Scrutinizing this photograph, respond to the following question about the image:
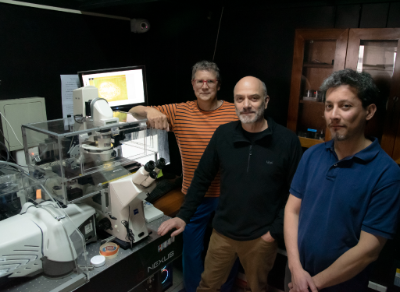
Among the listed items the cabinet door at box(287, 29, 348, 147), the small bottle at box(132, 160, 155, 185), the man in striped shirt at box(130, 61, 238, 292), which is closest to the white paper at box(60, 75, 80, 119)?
the man in striped shirt at box(130, 61, 238, 292)

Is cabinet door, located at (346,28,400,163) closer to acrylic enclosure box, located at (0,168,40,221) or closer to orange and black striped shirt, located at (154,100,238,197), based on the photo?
orange and black striped shirt, located at (154,100,238,197)

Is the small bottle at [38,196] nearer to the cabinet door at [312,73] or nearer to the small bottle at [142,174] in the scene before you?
the small bottle at [142,174]

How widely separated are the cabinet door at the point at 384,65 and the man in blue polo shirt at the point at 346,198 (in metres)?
1.07

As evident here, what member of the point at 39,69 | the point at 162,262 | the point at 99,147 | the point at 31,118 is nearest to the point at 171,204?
the point at 162,262

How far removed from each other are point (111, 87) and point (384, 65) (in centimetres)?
202

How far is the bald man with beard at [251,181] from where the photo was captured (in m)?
1.57

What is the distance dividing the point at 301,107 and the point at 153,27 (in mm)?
1661

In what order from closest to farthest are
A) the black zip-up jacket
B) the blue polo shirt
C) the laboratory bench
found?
the blue polo shirt < the laboratory bench < the black zip-up jacket

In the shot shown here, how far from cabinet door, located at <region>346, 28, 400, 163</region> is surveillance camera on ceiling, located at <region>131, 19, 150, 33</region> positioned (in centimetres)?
174

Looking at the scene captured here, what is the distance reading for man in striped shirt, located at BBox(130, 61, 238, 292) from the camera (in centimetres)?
197

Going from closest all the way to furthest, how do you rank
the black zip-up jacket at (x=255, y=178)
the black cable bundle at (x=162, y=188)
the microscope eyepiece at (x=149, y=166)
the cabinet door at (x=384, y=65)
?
1. the microscope eyepiece at (x=149, y=166)
2. the black zip-up jacket at (x=255, y=178)
3. the cabinet door at (x=384, y=65)
4. the black cable bundle at (x=162, y=188)

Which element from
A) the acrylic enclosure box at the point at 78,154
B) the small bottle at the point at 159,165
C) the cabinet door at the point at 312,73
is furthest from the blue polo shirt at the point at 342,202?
the cabinet door at the point at 312,73

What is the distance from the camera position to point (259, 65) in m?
2.66

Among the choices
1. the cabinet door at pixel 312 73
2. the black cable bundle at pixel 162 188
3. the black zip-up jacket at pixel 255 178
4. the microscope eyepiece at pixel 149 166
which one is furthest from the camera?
the black cable bundle at pixel 162 188
